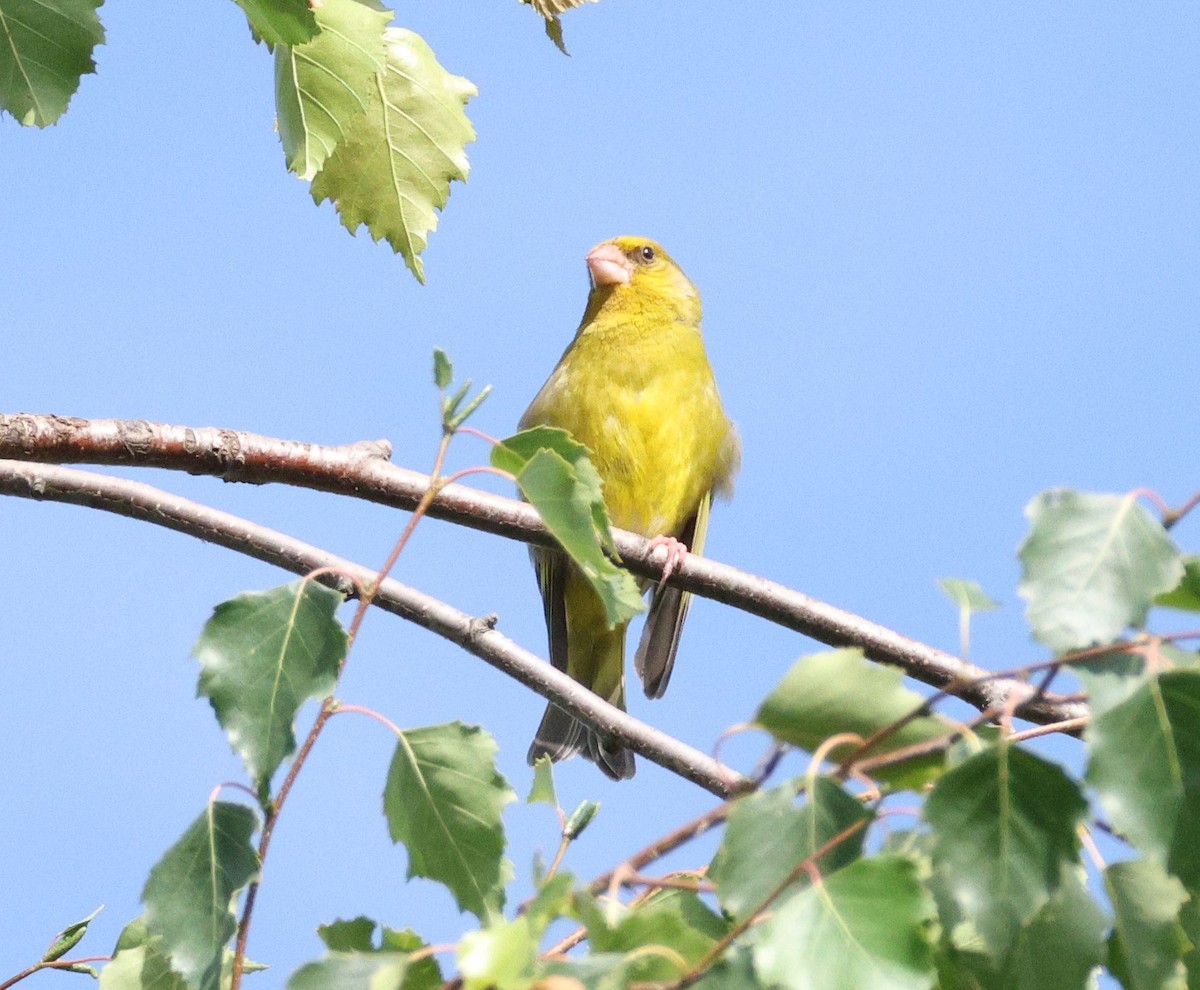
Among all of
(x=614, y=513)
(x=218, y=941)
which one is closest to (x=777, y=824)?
(x=218, y=941)

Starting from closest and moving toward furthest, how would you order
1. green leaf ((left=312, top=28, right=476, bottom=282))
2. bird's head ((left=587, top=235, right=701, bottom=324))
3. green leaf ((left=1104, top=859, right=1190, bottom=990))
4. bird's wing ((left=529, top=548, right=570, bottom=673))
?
1. green leaf ((left=1104, top=859, right=1190, bottom=990))
2. green leaf ((left=312, top=28, right=476, bottom=282))
3. bird's wing ((left=529, top=548, right=570, bottom=673))
4. bird's head ((left=587, top=235, right=701, bottom=324))

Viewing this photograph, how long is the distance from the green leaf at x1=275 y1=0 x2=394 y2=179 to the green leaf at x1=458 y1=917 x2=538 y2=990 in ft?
5.79

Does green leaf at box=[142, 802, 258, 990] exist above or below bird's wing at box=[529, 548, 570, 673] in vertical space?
below

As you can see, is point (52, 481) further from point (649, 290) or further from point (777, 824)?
point (649, 290)

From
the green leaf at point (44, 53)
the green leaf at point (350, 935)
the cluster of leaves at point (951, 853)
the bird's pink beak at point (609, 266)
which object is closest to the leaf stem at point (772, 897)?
the cluster of leaves at point (951, 853)

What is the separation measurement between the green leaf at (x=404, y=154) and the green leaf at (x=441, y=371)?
2.98 ft

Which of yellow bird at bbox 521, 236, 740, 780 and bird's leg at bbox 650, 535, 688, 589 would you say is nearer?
bird's leg at bbox 650, 535, 688, 589

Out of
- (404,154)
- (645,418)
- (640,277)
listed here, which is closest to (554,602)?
(645,418)

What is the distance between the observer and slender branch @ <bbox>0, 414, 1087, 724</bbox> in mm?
3375

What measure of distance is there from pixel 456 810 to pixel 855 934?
Result: 0.74m

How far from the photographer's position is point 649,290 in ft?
24.4

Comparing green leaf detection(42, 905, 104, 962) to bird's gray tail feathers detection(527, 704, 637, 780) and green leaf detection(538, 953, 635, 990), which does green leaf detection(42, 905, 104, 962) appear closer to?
green leaf detection(538, 953, 635, 990)

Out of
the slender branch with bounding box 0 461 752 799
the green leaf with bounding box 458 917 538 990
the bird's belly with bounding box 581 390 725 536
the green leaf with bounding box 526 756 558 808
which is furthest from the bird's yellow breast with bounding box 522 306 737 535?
the green leaf with bounding box 458 917 538 990

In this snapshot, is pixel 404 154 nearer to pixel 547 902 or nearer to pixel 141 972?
pixel 141 972
